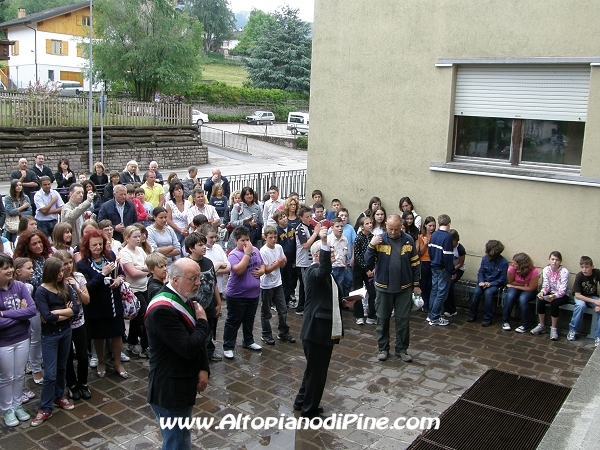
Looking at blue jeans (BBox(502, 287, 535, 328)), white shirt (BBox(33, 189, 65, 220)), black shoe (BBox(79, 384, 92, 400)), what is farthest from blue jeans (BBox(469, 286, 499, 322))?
white shirt (BBox(33, 189, 65, 220))

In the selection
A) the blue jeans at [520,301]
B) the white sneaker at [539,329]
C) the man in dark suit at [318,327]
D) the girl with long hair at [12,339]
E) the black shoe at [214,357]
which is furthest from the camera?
the blue jeans at [520,301]

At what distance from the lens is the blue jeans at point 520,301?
385 inches

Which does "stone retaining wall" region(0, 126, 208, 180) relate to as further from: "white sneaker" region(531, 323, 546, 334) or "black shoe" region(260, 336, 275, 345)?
"white sneaker" region(531, 323, 546, 334)

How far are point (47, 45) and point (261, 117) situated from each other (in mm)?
24037

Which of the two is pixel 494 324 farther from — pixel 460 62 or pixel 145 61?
pixel 145 61

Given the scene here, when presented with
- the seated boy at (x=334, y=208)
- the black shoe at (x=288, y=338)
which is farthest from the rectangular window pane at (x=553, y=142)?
the black shoe at (x=288, y=338)

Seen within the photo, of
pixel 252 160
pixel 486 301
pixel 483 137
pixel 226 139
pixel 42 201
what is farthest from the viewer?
pixel 226 139

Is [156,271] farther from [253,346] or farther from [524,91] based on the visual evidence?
[524,91]

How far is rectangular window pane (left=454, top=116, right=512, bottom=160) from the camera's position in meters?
10.8

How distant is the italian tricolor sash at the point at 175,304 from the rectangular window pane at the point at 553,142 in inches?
309

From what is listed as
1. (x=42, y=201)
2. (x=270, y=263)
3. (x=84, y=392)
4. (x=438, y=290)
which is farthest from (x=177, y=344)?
(x=42, y=201)

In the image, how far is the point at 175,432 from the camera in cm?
474

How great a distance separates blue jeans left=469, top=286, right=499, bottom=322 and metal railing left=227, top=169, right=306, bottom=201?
8505 millimetres

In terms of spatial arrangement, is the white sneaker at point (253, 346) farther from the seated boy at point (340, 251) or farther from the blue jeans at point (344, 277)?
the blue jeans at point (344, 277)
